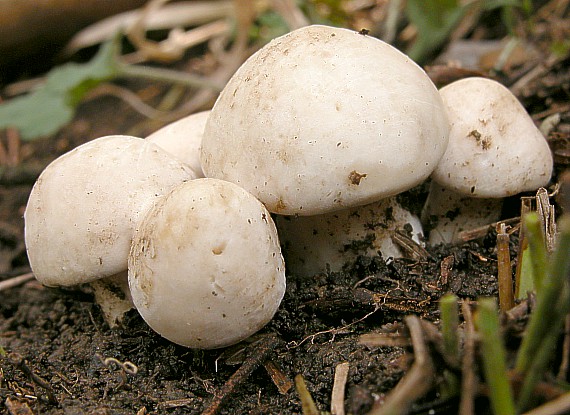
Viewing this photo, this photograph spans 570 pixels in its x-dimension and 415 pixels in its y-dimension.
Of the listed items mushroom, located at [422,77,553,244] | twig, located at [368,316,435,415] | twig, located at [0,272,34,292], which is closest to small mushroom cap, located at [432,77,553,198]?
mushroom, located at [422,77,553,244]

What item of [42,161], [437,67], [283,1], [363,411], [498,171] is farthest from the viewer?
[42,161]

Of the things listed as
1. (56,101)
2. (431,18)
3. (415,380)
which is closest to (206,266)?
(415,380)

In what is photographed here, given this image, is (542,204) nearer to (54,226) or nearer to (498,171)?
(498,171)

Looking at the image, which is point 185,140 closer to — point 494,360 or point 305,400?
point 305,400

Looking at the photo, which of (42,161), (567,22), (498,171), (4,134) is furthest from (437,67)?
(4,134)

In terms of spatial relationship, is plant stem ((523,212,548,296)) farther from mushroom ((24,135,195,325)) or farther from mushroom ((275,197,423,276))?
mushroom ((24,135,195,325))
